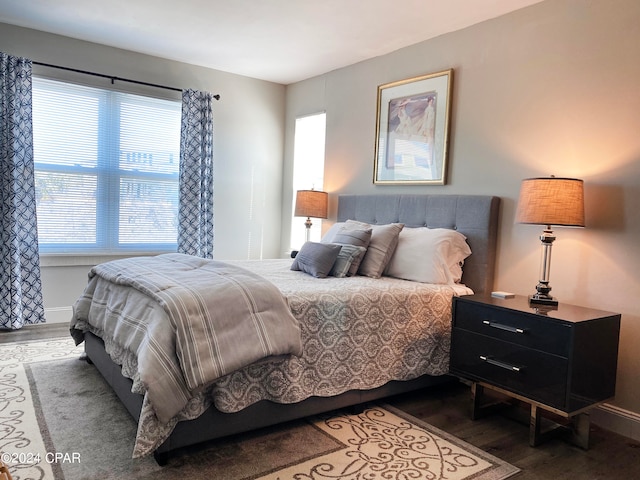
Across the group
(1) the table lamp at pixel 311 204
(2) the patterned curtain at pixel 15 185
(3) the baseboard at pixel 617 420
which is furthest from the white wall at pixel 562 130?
(2) the patterned curtain at pixel 15 185

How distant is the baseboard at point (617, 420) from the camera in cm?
257

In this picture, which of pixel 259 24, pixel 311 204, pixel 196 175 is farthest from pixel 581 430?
pixel 196 175

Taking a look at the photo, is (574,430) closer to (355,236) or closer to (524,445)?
(524,445)

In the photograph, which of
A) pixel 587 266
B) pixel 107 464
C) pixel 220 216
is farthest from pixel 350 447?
pixel 220 216

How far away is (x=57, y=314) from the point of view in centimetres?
432

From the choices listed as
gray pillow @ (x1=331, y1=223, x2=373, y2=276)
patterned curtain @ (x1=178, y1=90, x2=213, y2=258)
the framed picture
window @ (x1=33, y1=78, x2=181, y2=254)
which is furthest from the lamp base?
window @ (x1=33, y1=78, x2=181, y2=254)

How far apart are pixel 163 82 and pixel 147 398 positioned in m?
3.69

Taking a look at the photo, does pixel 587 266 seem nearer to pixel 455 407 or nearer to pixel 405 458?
pixel 455 407

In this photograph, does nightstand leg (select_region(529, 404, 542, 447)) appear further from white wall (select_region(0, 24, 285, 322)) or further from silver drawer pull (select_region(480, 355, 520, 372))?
white wall (select_region(0, 24, 285, 322))

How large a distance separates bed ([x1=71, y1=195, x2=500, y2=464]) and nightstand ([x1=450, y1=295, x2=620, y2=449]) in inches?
11.8

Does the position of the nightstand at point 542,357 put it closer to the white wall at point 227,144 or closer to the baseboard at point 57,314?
the white wall at point 227,144

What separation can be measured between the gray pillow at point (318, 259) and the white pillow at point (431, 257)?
1.46ft

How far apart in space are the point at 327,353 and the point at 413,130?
2170 mm

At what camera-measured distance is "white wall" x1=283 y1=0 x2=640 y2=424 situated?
262 centimetres
